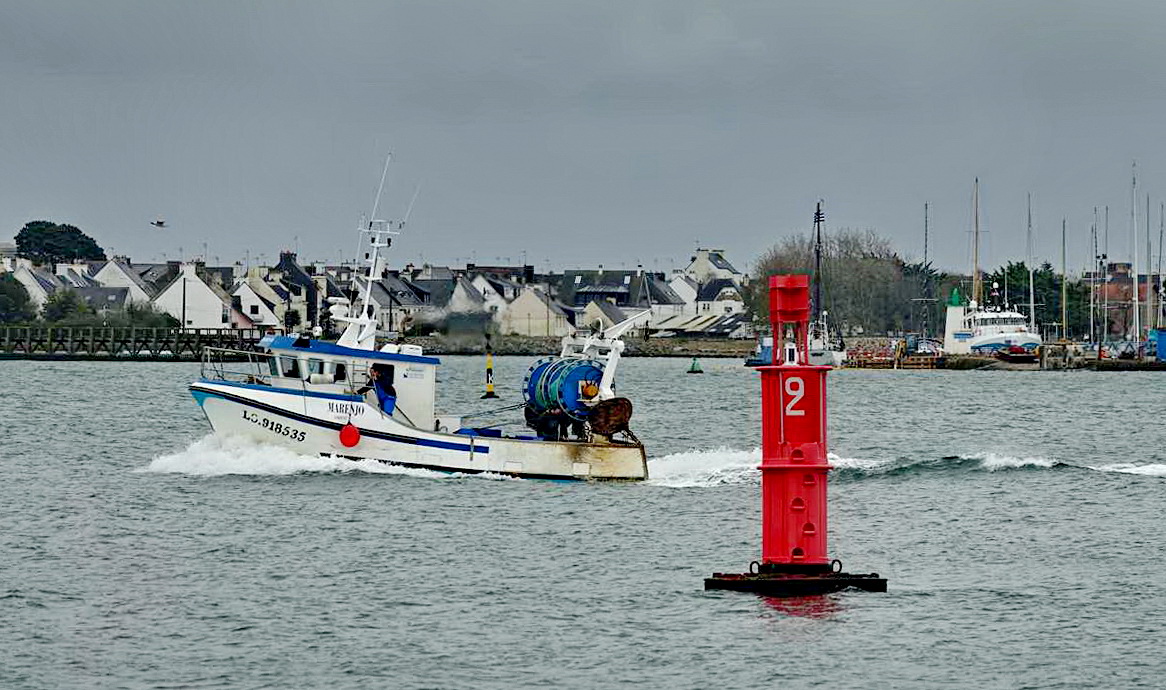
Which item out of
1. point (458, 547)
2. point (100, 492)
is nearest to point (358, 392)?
point (100, 492)

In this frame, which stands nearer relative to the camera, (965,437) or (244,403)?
(244,403)

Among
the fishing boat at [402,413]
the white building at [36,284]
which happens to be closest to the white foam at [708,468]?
the fishing boat at [402,413]

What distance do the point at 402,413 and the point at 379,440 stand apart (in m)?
1.26

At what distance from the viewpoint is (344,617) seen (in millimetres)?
26203

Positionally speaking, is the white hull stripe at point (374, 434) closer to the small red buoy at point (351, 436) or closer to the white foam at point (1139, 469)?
the small red buoy at point (351, 436)

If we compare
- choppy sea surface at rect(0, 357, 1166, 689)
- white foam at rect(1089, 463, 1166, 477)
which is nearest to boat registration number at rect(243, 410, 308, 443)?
choppy sea surface at rect(0, 357, 1166, 689)

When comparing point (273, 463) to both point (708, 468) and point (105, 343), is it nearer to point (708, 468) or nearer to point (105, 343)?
point (708, 468)

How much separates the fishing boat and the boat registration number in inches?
0.8

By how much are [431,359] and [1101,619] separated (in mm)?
18841

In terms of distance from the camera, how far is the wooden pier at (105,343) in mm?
147125

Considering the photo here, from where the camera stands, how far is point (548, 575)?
2975 centimetres

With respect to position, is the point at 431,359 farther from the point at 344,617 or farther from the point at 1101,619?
the point at 1101,619

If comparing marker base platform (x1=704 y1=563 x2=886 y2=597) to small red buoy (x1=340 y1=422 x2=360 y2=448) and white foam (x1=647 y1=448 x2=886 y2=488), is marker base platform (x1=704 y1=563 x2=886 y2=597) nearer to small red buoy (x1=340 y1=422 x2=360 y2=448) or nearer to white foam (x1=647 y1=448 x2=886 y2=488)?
white foam (x1=647 y1=448 x2=886 y2=488)

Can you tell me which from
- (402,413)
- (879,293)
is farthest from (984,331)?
(402,413)
